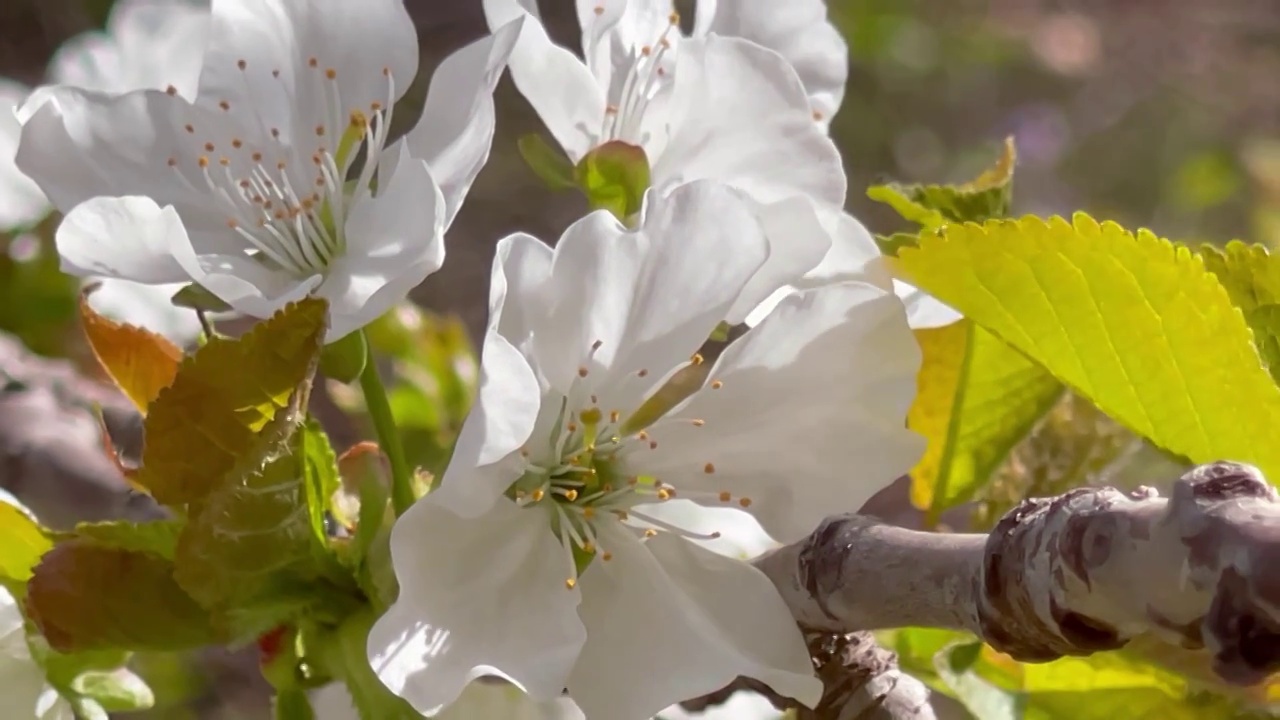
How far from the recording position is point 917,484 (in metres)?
0.62

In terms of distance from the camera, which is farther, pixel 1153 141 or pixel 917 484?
pixel 1153 141

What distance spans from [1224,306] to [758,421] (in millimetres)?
178

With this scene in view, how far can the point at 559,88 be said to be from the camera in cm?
57

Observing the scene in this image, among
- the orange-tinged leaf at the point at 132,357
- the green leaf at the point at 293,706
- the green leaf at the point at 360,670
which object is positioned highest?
the orange-tinged leaf at the point at 132,357

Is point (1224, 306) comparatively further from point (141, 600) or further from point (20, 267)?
point (20, 267)

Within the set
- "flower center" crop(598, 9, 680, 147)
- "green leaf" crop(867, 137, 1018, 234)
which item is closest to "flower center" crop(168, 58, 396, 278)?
"flower center" crop(598, 9, 680, 147)

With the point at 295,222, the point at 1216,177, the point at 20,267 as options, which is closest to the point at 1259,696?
the point at 295,222

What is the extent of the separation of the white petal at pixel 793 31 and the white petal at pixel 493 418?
0.27 metres

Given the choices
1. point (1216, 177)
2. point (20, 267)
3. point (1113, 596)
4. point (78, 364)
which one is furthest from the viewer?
point (1216, 177)

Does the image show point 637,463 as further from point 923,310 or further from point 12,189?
point 12,189

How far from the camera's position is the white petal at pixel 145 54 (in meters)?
0.81

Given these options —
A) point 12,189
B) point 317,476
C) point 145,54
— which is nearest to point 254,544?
point 317,476

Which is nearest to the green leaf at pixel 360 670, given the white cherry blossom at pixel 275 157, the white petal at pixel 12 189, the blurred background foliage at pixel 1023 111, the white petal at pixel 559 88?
the white cherry blossom at pixel 275 157

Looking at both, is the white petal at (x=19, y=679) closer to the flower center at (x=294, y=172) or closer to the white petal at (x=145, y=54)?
the flower center at (x=294, y=172)
